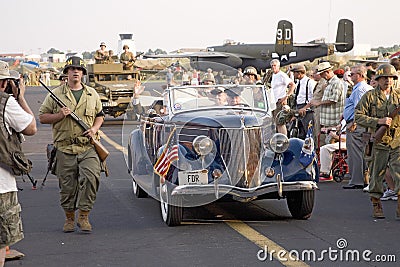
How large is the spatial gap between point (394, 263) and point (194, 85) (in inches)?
167

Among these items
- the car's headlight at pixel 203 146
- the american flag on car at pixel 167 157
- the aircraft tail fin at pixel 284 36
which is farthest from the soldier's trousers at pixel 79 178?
the aircraft tail fin at pixel 284 36

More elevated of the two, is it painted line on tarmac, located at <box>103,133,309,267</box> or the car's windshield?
the car's windshield

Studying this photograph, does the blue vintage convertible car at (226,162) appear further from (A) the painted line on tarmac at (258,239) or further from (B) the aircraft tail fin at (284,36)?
(B) the aircraft tail fin at (284,36)

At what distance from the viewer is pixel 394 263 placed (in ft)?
23.2

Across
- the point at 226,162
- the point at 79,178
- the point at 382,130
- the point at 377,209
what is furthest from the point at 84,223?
the point at 382,130

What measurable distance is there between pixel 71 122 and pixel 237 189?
6.90 ft

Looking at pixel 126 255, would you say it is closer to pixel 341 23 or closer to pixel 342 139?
pixel 342 139

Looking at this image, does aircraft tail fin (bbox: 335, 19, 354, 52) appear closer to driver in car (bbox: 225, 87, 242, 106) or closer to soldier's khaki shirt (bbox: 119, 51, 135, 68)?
soldier's khaki shirt (bbox: 119, 51, 135, 68)

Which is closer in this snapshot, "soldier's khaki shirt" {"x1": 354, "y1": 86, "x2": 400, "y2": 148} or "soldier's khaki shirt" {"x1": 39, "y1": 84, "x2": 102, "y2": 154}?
"soldier's khaki shirt" {"x1": 39, "y1": 84, "x2": 102, "y2": 154}

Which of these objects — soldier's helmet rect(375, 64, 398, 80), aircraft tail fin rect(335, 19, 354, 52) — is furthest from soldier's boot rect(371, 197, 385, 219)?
aircraft tail fin rect(335, 19, 354, 52)

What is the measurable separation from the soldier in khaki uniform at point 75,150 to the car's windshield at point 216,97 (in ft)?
5.01

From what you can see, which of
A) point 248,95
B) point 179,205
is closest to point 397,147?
point 248,95

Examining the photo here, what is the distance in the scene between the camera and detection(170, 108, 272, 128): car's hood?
30.1 ft

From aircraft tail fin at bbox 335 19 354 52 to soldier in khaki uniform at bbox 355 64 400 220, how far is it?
132 feet
